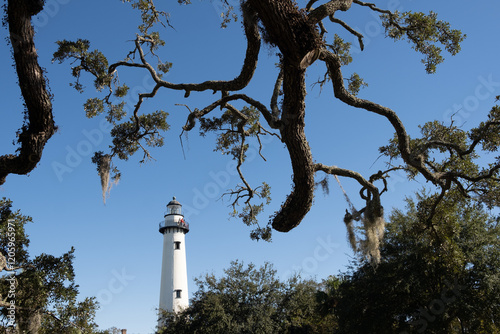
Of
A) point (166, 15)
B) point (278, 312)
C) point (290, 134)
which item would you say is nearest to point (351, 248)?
point (290, 134)

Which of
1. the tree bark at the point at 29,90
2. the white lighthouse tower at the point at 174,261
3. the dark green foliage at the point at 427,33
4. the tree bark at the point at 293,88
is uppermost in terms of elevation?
the white lighthouse tower at the point at 174,261

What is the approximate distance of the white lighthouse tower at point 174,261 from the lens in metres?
35.3

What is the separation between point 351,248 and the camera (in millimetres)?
5477

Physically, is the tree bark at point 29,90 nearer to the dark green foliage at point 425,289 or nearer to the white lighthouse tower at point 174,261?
the dark green foliage at point 425,289

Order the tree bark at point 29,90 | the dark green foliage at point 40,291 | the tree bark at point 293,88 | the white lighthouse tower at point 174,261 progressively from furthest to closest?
the white lighthouse tower at point 174,261 → the dark green foliage at point 40,291 → the tree bark at point 29,90 → the tree bark at point 293,88

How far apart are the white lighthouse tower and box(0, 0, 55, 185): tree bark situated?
3131cm

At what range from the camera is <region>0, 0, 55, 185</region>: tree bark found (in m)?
4.09

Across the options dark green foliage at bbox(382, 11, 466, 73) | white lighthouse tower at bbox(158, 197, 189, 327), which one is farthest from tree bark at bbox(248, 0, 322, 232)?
white lighthouse tower at bbox(158, 197, 189, 327)

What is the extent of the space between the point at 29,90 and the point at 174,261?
34.5 metres

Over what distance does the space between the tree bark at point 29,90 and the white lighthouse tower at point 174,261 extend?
31.3 m

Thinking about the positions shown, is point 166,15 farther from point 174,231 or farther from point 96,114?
point 174,231

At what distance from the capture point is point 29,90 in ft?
13.7

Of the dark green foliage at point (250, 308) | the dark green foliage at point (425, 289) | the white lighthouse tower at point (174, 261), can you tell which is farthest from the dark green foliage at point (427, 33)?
the white lighthouse tower at point (174, 261)

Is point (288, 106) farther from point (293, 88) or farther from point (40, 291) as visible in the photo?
point (40, 291)
